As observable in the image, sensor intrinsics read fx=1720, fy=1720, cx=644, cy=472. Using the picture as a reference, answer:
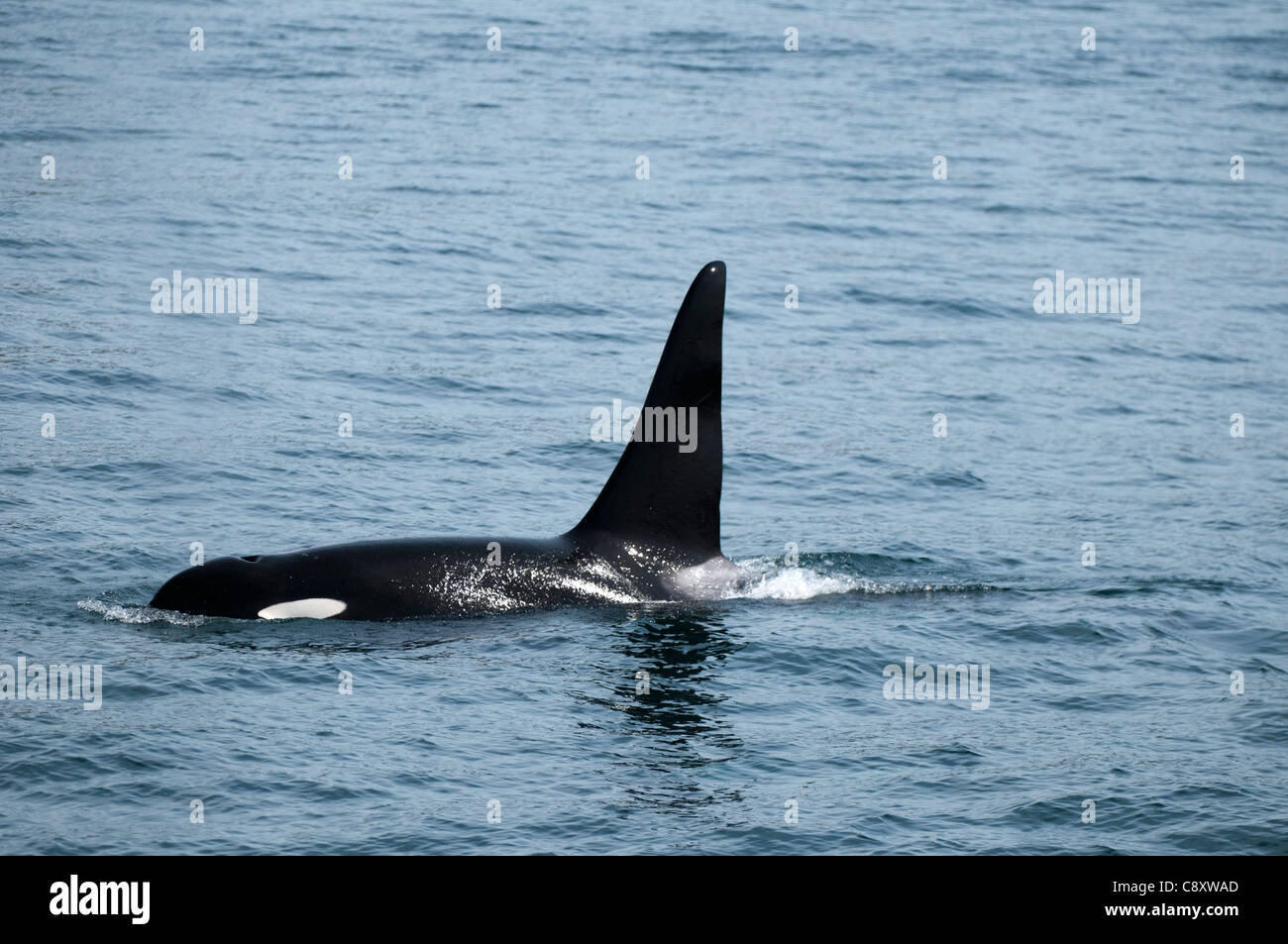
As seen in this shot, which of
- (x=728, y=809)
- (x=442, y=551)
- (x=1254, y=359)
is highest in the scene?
(x=1254, y=359)

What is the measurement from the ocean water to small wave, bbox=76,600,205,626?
0.08 m

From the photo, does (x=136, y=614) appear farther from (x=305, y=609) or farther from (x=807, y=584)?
(x=807, y=584)

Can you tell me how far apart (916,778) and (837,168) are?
29062 millimetres

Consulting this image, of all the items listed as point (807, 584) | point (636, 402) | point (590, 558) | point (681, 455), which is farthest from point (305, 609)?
point (636, 402)

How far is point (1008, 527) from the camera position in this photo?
18.9 metres

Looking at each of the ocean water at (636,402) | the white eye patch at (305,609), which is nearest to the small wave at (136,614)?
the ocean water at (636,402)

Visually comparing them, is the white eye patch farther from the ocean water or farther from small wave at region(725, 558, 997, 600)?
small wave at region(725, 558, 997, 600)

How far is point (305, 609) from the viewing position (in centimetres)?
1395

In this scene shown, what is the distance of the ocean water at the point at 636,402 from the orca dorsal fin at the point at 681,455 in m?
0.86

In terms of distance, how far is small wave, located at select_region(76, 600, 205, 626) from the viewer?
A: 45.7 ft

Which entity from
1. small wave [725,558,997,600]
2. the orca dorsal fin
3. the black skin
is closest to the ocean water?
small wave [725,558,997,600]

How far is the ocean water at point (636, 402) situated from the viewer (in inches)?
455

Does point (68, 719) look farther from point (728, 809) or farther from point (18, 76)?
point (18, 76)
